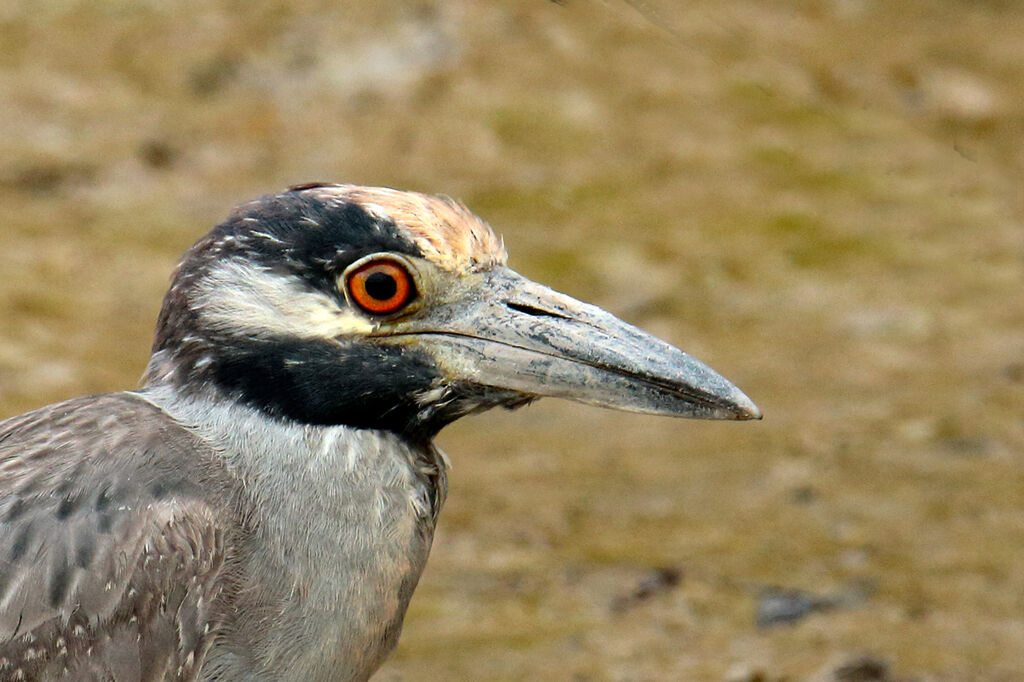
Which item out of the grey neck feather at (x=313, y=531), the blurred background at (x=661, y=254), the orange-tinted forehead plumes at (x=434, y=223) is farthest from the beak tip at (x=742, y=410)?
the blurred background at (x=661, y=254)

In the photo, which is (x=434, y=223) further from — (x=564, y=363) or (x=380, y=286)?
(x=564, y=363)

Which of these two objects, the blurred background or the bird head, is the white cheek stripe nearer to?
the bird head

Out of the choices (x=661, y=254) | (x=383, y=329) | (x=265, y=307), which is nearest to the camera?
(x=265, y=307)

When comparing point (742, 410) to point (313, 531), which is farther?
point (742, 410)

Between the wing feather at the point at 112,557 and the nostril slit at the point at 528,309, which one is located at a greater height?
the nostril slit at the point at 528,309

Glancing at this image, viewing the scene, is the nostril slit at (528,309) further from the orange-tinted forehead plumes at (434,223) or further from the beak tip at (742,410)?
the beak tip at (742,410)

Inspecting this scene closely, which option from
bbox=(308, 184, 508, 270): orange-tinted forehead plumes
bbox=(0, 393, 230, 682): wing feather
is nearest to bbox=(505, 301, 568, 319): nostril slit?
bbox=(308, 184, 508, 270): orange-tinted forehead plumes

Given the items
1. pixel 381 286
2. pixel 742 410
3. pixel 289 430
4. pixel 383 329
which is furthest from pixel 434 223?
pixel 742 410
